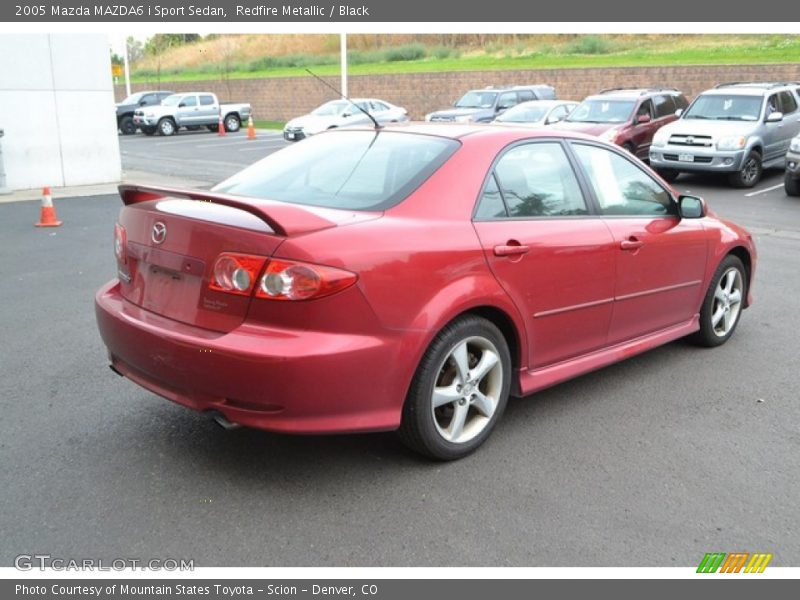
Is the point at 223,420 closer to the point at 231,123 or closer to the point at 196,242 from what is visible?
the point at 196,242

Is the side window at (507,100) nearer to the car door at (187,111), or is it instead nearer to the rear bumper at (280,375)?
the car door at (187,111)

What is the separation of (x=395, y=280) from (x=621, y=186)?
2082 mm

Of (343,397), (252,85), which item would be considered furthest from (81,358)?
(252,85)

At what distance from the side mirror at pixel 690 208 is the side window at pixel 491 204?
5.65ft

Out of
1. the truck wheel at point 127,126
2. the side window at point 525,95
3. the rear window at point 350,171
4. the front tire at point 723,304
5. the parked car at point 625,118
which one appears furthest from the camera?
the truck wheel at point 127,126

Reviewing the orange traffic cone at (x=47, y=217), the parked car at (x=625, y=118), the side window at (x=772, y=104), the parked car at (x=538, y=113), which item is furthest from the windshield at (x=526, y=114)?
the orange traffic cone at (x=47, y=217)

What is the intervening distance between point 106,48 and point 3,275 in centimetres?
893

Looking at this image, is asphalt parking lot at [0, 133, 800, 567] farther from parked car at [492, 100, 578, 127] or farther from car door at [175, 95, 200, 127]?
car door at [175, 95, 200, 127]

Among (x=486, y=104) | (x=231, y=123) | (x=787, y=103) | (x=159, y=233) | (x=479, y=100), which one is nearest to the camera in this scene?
(x=159, y=233)

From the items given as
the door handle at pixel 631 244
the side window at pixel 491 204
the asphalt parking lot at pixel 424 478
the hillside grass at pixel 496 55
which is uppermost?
the hillside grass at pixel 496 55

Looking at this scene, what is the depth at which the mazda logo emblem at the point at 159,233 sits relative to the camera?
3524 mm

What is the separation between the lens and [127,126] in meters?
34.0

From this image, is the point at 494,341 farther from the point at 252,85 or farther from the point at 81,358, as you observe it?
the point at 252,85

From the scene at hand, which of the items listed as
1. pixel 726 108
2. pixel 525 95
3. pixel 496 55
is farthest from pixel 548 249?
pixel 496 55
